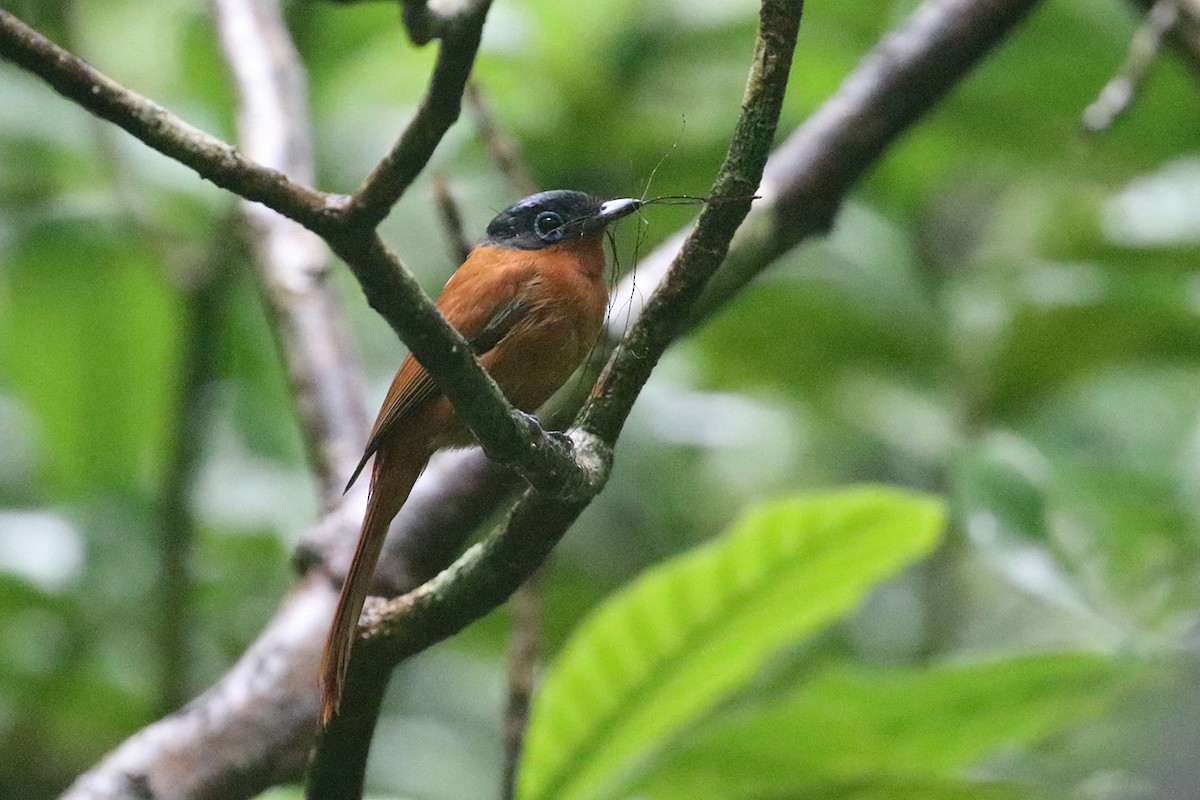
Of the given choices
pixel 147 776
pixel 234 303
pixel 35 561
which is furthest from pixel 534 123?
pixel 147 776

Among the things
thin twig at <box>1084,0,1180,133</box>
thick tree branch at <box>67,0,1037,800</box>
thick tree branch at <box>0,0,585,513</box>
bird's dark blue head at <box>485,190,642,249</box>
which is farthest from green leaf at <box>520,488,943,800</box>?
thick tree branch at <box>0,0,585,513</box>

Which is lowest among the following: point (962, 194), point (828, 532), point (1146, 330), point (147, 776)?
point (147, 776)

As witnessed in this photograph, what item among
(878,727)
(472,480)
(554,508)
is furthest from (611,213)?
(878,727)

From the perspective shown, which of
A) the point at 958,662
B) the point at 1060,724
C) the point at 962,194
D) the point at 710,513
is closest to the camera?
the point at 958,662

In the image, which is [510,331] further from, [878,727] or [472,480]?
[878,727]

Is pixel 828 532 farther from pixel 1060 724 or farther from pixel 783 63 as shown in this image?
pixel 783 63

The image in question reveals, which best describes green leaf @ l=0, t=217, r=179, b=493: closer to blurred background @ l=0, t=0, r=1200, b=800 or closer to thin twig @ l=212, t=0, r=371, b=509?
blurred background @ l=0, t=0, r=1200, b=800
